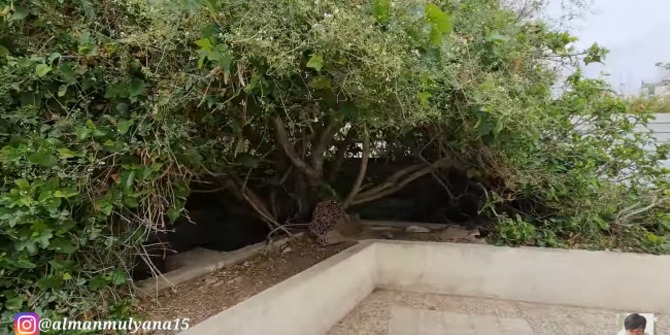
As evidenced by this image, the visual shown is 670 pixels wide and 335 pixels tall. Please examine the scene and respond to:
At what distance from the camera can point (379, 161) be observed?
4930 mm

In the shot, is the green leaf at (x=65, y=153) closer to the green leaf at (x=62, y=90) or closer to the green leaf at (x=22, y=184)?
the green leaf at (x=22, y=184)

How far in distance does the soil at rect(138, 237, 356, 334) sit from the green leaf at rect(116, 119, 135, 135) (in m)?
1.05

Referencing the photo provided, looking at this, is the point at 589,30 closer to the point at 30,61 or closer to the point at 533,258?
the point at 533,258

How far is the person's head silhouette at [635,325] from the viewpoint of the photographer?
2414mm

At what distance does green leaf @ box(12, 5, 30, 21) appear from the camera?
2.21 metres

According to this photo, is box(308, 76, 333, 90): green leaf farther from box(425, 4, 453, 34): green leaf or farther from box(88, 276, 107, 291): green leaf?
box(88, 276, 107, 291): green leaf

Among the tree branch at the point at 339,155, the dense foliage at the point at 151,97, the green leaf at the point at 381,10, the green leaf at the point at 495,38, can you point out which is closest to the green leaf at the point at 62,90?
the dense foliage at the point at 151,97

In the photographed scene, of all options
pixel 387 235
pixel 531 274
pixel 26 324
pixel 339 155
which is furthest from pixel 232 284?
pixel 531 274

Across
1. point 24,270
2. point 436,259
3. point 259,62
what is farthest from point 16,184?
point 436,259

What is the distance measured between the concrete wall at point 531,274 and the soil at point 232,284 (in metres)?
0.63

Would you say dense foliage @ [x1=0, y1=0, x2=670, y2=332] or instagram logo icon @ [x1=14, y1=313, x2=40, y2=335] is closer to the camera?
instagram logo icon @ [x1=14, y1=313, x2=40, y2=335]

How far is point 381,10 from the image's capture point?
2.27 meters

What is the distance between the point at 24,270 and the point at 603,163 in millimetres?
4886

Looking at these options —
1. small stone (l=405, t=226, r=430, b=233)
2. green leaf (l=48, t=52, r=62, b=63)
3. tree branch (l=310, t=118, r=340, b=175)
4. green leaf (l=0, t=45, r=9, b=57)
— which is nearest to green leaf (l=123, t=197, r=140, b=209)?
green leaf (l=48, t=52, r=62, b=63)
